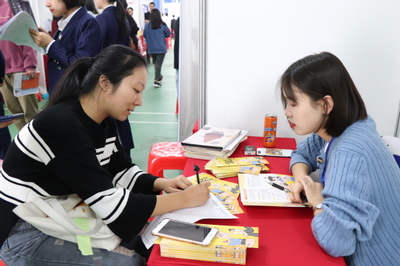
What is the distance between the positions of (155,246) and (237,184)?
19.7 inches

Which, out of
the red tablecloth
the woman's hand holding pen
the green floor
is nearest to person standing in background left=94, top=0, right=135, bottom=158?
the green floor

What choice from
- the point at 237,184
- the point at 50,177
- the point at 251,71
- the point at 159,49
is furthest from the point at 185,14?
the point at 159,49

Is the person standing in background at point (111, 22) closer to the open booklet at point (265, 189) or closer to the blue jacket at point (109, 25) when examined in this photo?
the blue jacket at point (109, 25)

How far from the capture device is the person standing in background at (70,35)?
2.17 m

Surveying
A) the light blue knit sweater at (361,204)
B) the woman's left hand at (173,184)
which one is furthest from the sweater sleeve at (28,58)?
the light blue knit sweater at (361,204)

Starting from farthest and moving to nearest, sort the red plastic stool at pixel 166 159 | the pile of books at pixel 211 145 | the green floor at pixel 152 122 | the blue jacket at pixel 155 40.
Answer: the blue jacket at pixel 155 40 → the green floor at pixel 152 122 → the red plastic stool at pixel 166 159 → the pile of books at pixel 211 145

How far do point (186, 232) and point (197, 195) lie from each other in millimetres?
216

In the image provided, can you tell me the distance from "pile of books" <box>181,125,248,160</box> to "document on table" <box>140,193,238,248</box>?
0.48 meters

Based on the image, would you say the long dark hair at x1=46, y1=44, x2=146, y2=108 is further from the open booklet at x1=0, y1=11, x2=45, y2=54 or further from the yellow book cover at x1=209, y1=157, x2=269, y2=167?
the open booklet at x1=0, y1=11, x2=45, y2=54

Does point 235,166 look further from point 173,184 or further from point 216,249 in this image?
point 216,249

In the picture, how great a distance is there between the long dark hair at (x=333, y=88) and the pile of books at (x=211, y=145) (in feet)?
1.91

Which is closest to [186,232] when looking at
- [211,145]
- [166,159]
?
[211,145]

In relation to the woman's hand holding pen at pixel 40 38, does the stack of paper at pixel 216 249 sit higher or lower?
lower

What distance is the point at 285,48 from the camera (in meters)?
1.90
